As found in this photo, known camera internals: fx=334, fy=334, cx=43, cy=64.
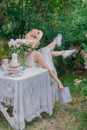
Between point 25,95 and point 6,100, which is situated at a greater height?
point 25,95

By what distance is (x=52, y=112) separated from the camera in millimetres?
4949

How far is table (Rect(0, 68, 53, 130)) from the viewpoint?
4246 millimetres

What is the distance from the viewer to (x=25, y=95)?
14.2ft

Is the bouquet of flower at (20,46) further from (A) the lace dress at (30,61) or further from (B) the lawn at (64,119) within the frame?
(B) the lawn at (64,119)

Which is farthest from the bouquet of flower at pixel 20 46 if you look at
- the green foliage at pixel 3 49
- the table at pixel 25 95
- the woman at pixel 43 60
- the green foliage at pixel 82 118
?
the green foliage at pixel 3 49

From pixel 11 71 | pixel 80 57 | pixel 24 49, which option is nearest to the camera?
pixel 11 71

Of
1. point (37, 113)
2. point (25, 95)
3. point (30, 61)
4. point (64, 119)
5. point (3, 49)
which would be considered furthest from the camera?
point (3, 49)

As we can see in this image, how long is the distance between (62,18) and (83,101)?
234cm

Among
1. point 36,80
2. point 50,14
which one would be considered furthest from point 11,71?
point 50,14

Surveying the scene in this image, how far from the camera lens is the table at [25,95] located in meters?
4.25

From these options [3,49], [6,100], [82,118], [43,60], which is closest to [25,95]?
[6,100]

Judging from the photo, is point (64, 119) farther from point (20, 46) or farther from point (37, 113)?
point (20, 46)

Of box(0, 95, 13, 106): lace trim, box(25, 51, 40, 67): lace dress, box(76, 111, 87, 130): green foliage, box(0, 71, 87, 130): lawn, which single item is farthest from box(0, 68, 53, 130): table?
box(76, 111, 87, 130): green foliage

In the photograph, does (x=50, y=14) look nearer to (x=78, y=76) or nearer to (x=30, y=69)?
A: (x=78, y=76)
